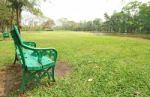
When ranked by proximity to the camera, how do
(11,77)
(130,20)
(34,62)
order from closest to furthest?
(34,62) → (11,77) → (130,20)

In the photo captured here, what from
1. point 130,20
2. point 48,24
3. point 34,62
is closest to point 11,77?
point 34,62

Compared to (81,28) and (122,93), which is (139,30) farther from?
(122,93)

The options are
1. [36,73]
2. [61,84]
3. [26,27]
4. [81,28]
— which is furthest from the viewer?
[81,28]

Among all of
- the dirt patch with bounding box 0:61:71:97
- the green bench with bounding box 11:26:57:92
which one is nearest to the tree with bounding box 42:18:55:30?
the dirt patch with bounding box 0:61:71:97

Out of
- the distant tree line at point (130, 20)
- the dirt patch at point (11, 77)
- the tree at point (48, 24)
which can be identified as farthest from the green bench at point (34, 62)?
the tree at point (48, 24)

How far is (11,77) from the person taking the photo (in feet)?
19.5

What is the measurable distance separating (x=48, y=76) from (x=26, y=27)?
99.8 metres

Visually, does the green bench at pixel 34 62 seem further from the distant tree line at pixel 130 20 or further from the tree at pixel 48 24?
the tree at pixel 48 24

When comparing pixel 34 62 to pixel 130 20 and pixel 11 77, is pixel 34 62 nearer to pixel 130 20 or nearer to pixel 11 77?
pixel 11 77

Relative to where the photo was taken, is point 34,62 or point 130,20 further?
point 130,20

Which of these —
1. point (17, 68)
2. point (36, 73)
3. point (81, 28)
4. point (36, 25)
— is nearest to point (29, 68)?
point (36, 73)

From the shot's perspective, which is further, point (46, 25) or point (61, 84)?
point (46, 25)

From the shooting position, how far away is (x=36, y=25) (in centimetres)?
11300

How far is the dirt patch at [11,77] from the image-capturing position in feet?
16.2
